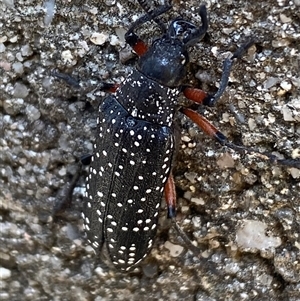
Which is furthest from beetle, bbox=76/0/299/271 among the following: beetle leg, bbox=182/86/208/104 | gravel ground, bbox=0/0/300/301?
gravel ground, bbox=0/0/300/301

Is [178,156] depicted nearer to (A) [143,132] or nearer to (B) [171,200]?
(B) [171,200]

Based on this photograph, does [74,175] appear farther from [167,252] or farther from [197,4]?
[197,4]

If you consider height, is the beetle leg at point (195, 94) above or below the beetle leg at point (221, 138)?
above

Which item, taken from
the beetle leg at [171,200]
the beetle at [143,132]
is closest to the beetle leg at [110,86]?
the beetle at [143,132]

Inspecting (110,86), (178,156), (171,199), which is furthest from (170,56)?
(171,199)

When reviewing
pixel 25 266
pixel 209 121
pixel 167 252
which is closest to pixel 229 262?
pixel 167 252

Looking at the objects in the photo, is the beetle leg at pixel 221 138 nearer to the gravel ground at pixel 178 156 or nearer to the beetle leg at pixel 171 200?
the gravel ground at pixel 178 156
